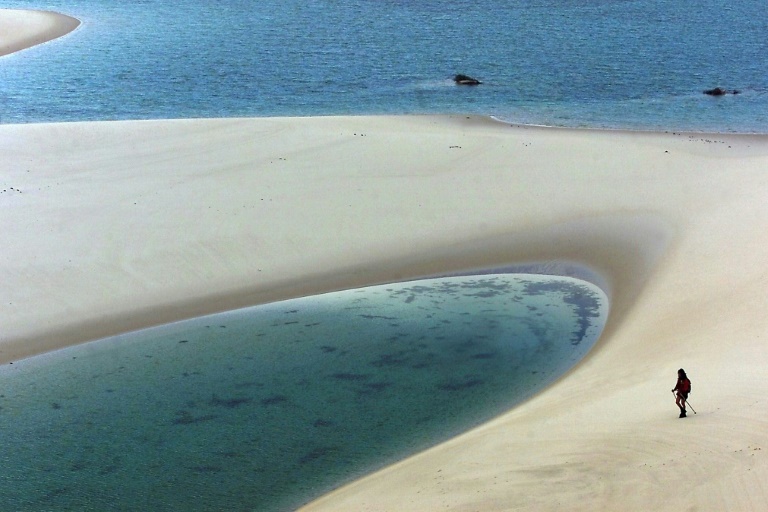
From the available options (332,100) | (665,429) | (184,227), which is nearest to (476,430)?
(665,429)

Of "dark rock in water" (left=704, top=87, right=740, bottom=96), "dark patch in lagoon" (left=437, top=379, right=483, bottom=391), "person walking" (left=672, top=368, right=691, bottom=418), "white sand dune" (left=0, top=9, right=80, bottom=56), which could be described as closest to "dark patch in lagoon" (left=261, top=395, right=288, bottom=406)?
"dark patch in lagoon" (left=437, top=379, right=483, bottom=391)

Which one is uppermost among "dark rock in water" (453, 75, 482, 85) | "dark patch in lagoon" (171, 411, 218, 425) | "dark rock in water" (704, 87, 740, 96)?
"dark rock in water" (704, 87, 740, 96)

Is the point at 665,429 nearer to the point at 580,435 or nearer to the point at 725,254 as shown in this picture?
the point at 580,435

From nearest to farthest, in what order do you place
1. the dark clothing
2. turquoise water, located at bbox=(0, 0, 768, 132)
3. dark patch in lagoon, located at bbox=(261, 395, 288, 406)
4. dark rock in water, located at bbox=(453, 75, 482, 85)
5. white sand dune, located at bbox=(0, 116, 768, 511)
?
white sand dune, located at bbox=(0, 116, 768, 511) < the dark clothing < dark patch in lagoon, located at bbox=(261, 395, 288, 406) < turquoise water, located at bbox=(0, 0, 768, 132) < dark rock in water, located at bbox=(453, 75, 482, 85)

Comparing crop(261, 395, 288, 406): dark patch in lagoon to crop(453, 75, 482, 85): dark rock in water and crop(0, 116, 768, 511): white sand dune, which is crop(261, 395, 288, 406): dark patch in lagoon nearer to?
Result: crop(0, 116, 768, 511): white sand dune

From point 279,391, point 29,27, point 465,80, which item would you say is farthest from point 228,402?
point 29,27

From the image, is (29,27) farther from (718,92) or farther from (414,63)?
(718,92)

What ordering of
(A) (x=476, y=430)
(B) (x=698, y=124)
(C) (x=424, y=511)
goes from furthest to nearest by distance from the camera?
(B) (x=698, y=124), (A) (x=476, y=430), (C) (x=424, y=511)
